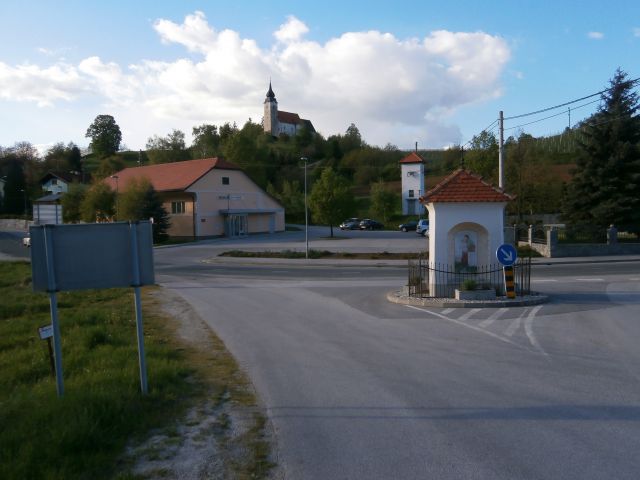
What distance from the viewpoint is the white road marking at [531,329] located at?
10.3 m

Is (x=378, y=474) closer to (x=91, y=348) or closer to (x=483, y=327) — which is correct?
(x=91, y=348)

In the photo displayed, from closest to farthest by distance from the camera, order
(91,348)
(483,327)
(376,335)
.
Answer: (91,348) < (376,335) < (483,327)

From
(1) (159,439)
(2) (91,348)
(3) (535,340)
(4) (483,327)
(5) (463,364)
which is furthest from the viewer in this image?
(4) (483,327)

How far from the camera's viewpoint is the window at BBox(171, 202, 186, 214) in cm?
5800

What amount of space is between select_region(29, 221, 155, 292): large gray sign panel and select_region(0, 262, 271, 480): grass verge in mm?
1328

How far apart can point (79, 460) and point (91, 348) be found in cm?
557

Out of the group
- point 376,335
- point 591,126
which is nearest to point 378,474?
point 376,335

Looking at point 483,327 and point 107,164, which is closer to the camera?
point 483,327

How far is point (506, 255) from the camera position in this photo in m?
16.0

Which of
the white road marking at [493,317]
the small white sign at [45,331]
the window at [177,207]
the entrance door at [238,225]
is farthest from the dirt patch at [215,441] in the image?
the entrance door at [238,225]

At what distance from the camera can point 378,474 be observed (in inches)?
194

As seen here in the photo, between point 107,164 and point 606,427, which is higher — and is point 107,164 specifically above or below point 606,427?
above

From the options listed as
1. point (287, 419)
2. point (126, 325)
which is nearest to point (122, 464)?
point (287, 419)

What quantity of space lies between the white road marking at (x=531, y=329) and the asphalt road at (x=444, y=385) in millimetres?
35
